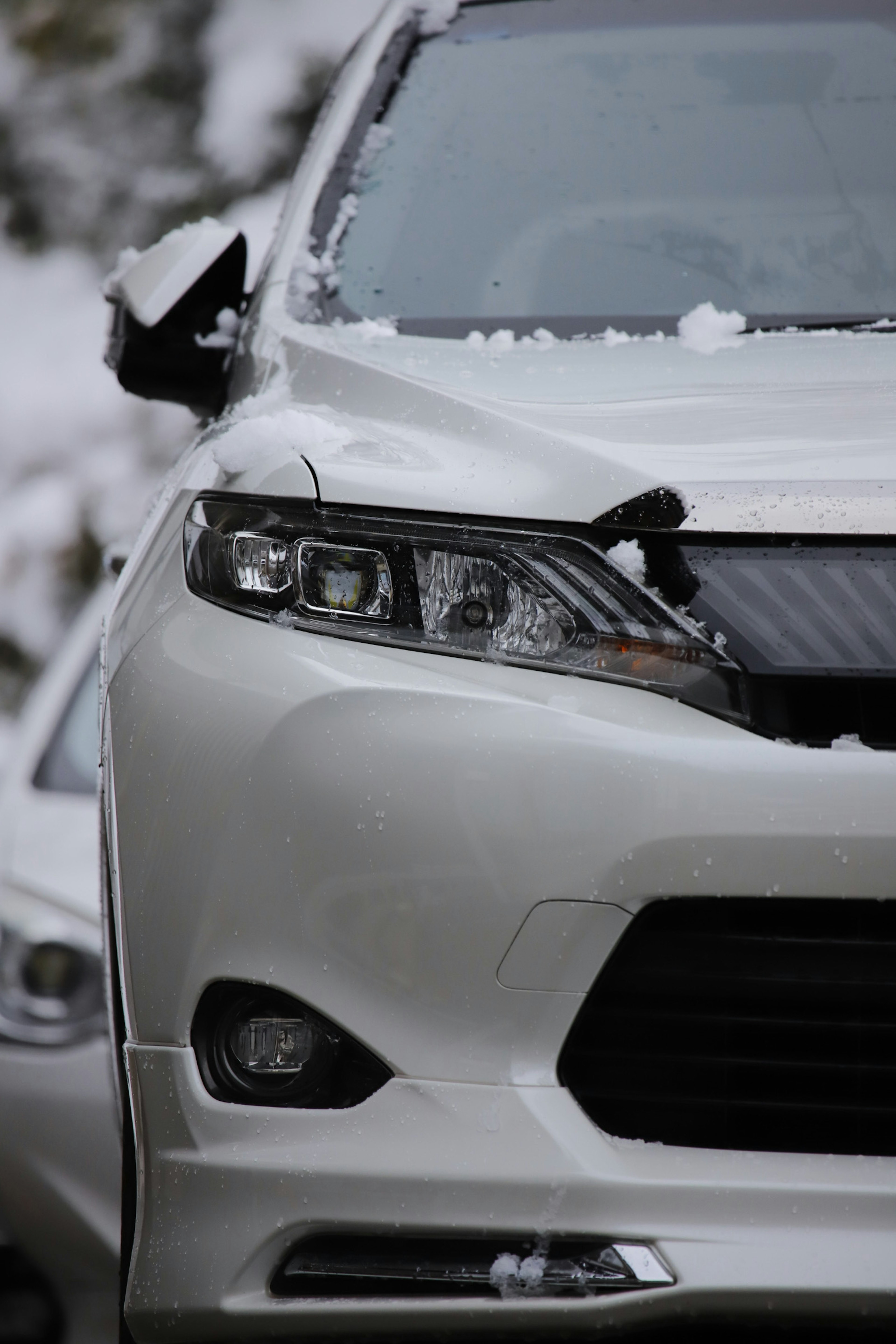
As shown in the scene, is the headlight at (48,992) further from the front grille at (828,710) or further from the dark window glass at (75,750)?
the front grille at (828,710)

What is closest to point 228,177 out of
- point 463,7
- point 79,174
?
point 79,174

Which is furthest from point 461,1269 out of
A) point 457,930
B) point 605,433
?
point 605,433

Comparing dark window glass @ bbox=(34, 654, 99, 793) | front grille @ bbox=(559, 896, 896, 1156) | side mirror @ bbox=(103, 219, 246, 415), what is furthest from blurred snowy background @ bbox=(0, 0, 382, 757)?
front grille @ bbox=(559, 896, 896, 1156)

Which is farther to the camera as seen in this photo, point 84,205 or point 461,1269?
point 84,205

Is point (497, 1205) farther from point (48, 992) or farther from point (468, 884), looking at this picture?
point (48, 992)

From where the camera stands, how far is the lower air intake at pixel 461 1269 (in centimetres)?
142

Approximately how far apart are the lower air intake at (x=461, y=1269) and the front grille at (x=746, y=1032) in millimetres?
125

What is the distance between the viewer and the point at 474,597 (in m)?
1.52

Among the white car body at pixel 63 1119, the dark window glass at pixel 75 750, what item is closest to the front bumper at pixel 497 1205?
the white car body at pixel 63 1119

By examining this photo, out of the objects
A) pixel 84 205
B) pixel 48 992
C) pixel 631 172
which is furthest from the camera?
pixel 84 205

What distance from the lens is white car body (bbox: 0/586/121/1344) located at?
2.84 m

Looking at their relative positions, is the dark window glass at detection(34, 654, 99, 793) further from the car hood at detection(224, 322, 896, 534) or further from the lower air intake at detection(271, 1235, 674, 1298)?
the lower air intake at detection(271, 1235, 674, 1298)

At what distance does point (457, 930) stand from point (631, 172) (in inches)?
55.9

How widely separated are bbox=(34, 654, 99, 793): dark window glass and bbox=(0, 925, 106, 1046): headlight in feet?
1.48
